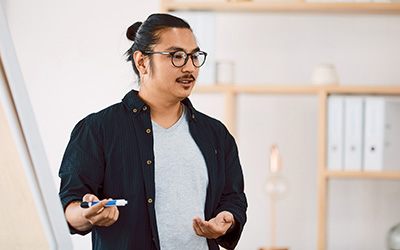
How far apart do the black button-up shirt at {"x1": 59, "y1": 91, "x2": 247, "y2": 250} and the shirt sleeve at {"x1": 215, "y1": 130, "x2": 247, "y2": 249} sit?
1 centimetres

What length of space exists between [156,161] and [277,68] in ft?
4.93

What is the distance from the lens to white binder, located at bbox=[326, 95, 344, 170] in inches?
88.5

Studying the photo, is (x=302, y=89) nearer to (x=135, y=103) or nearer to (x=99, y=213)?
(x=135, y=103)

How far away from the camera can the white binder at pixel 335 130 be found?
225cm

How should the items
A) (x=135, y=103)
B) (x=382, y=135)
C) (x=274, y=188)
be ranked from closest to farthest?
(x=135, y=103) → (x=382, y=135) → (x=274, y=188)

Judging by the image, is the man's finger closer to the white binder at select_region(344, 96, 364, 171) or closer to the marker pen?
the marker pen

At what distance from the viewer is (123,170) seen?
1.17m

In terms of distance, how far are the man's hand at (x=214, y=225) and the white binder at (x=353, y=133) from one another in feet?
3.82

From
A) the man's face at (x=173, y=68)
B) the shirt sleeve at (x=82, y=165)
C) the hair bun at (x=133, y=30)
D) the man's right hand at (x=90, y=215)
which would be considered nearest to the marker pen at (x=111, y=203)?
the man's right hand at (x=90, y=215)

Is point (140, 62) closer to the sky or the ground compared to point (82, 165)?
closer to the sky

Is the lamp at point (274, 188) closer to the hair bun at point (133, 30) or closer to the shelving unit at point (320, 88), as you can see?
the shelving unit at point (320, 88)

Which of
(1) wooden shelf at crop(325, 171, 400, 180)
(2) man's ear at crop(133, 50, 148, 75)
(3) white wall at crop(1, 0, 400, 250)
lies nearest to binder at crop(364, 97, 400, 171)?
(1) wooden shelf at crop(325, 171, 400, 180)

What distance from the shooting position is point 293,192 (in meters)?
2.58

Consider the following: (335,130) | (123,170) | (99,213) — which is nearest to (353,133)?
(335,130)
